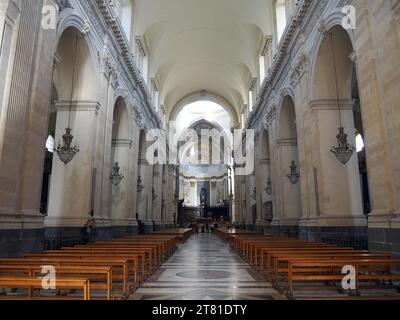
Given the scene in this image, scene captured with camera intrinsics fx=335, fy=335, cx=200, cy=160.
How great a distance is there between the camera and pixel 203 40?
23734 mm

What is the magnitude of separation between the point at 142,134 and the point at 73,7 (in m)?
12.4

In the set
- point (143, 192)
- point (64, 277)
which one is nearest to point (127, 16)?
point (143, 192)

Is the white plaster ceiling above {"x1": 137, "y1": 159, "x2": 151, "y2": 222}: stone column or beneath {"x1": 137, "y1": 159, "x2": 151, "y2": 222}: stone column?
above

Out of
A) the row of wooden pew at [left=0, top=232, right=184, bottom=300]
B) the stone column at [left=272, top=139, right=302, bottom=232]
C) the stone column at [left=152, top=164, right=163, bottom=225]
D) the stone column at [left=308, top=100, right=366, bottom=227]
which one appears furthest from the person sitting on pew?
the stone column at [left=152, top=164, right=163, bottom=225]

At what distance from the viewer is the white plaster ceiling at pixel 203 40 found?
1848cm

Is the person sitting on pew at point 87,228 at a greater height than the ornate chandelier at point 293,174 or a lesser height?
lesser

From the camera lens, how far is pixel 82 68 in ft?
39.1

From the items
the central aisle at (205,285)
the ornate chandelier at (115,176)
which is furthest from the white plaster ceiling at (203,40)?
the central aisle at (205,285)

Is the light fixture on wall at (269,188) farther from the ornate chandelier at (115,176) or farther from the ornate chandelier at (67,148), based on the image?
the ornate chandelier at (67,148)

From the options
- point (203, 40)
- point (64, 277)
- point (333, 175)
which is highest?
point (203, 40)

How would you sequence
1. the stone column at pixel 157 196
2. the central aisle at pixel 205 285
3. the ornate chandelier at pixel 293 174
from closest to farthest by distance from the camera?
1. the central aisle at pixel 205 285
2. the ornate chandelier at pixel 293 174
3. the stone column at pixel 157 196

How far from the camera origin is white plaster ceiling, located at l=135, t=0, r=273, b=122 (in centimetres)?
1848

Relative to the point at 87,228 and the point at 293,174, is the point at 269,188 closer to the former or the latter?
the point at 293,174

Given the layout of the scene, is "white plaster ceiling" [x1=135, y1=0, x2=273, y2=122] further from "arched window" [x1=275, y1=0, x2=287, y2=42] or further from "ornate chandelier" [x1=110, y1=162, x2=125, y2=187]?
"ornate chandelier" [x1=110, y1=162, x2=125, y2=187]
